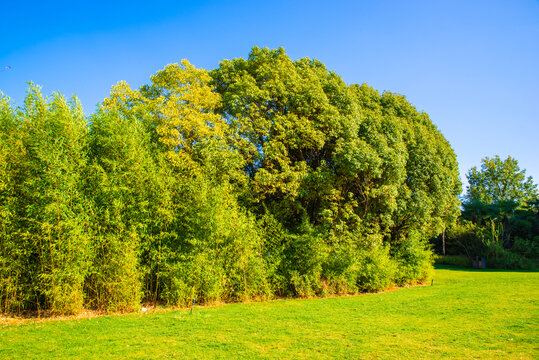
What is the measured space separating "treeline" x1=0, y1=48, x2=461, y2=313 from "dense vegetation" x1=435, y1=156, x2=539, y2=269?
14.8 m

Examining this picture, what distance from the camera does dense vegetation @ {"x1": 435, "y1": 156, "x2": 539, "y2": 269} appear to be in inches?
1103

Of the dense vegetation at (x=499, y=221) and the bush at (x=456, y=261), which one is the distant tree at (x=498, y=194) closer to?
the dense vegetation at (x=499, y=221)

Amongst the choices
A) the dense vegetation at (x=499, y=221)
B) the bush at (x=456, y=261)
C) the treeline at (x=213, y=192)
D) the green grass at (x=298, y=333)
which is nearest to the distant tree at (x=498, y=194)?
the dense vegetation at (x=499, y=221)

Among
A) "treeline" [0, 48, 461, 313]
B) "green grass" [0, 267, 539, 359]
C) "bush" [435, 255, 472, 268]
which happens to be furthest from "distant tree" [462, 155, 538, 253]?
"green grass" [0, 267, 539, 359]

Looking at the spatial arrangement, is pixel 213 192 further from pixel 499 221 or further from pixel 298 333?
pixel 499 221

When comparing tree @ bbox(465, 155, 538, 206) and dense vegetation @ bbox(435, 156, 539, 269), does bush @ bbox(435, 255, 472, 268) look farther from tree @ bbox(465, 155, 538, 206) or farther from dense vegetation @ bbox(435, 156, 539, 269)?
tree @ bbox(465, 155, 538, 206)

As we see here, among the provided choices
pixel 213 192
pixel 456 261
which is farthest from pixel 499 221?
pixel 213 192

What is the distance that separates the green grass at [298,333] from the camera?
5516 millimetres

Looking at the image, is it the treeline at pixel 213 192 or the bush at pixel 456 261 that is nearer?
the treeline at pixel 213 192

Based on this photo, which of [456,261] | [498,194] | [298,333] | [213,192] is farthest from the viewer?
[498,194]

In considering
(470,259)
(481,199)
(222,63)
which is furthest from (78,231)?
(481,199)

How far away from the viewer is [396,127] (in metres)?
14.8

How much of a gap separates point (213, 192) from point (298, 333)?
514cm

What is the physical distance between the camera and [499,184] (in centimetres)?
3862
